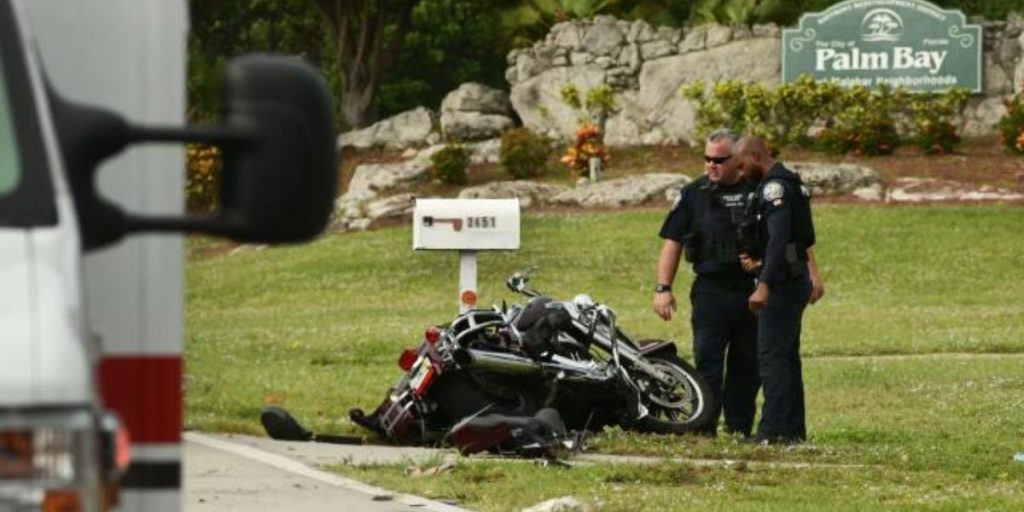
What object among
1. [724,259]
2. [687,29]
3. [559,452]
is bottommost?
[559,452]

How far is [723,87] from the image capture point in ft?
136

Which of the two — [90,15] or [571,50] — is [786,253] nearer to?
[90,15]

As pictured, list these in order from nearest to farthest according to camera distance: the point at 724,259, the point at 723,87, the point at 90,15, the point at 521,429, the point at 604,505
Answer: the point at 90,15 < the point at 604,505 < the point at 521,429 < the point at 724,259 < the point at 723,87

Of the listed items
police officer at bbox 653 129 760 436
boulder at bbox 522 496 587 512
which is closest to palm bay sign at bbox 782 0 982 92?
police officer at bbox 653 129 760 436

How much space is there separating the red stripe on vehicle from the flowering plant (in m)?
36.0

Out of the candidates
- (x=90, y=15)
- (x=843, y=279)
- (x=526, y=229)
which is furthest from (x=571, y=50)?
(x=90, y=15)

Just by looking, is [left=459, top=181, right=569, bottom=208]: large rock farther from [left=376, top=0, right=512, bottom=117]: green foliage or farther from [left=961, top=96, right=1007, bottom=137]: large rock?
[left=376, top=0, right=512, bottom=117]: green foliage

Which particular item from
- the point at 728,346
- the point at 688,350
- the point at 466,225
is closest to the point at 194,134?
the point at 728,346

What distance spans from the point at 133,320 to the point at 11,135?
90cm

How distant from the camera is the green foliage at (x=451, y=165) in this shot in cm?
4209

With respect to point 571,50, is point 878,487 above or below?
below

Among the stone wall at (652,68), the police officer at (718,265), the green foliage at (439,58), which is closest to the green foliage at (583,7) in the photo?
the stone wall at (652,68)

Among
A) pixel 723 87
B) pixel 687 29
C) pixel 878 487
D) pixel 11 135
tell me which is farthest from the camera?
pixel 687 29

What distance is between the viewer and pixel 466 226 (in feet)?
60.1
